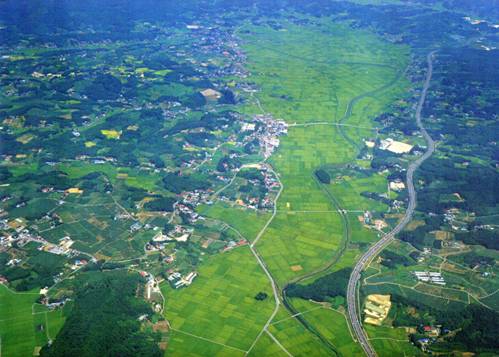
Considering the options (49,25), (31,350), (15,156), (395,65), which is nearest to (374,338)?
(31,350)

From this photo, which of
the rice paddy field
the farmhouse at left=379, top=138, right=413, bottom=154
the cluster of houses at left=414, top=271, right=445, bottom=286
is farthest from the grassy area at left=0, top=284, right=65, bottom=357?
the farmhouse at left=379, top=138, right=413, bottom=154

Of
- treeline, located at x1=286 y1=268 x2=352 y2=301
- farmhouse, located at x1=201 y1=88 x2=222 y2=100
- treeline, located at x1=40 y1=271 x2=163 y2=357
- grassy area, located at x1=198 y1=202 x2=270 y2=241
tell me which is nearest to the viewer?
treeline, located at x1=40 y1=271 x2=163 y2=357

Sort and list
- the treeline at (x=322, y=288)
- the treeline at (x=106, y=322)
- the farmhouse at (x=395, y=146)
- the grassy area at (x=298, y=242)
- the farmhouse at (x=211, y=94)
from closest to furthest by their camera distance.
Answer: the treeline at (x=106, y=322) → the treeline at (x=322, y=288) → the grassy area at (x=298, y=242) → the farmhouse at (x=395, y=146) → the farmhouse at (x=211, y=94)

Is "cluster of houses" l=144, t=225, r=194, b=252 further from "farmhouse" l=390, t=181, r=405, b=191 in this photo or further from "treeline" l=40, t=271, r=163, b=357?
"farmhouse" l=390, t=181, r=405, b=191

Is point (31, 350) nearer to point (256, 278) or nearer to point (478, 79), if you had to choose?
point (256, 278)

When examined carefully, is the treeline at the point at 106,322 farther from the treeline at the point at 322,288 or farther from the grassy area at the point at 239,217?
A: the grassy area at the point at 239,217

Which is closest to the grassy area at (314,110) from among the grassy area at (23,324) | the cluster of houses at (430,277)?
the cluster of houses at (430,277)

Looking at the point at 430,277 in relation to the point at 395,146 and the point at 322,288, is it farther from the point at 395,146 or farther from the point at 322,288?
the point at 395,146
